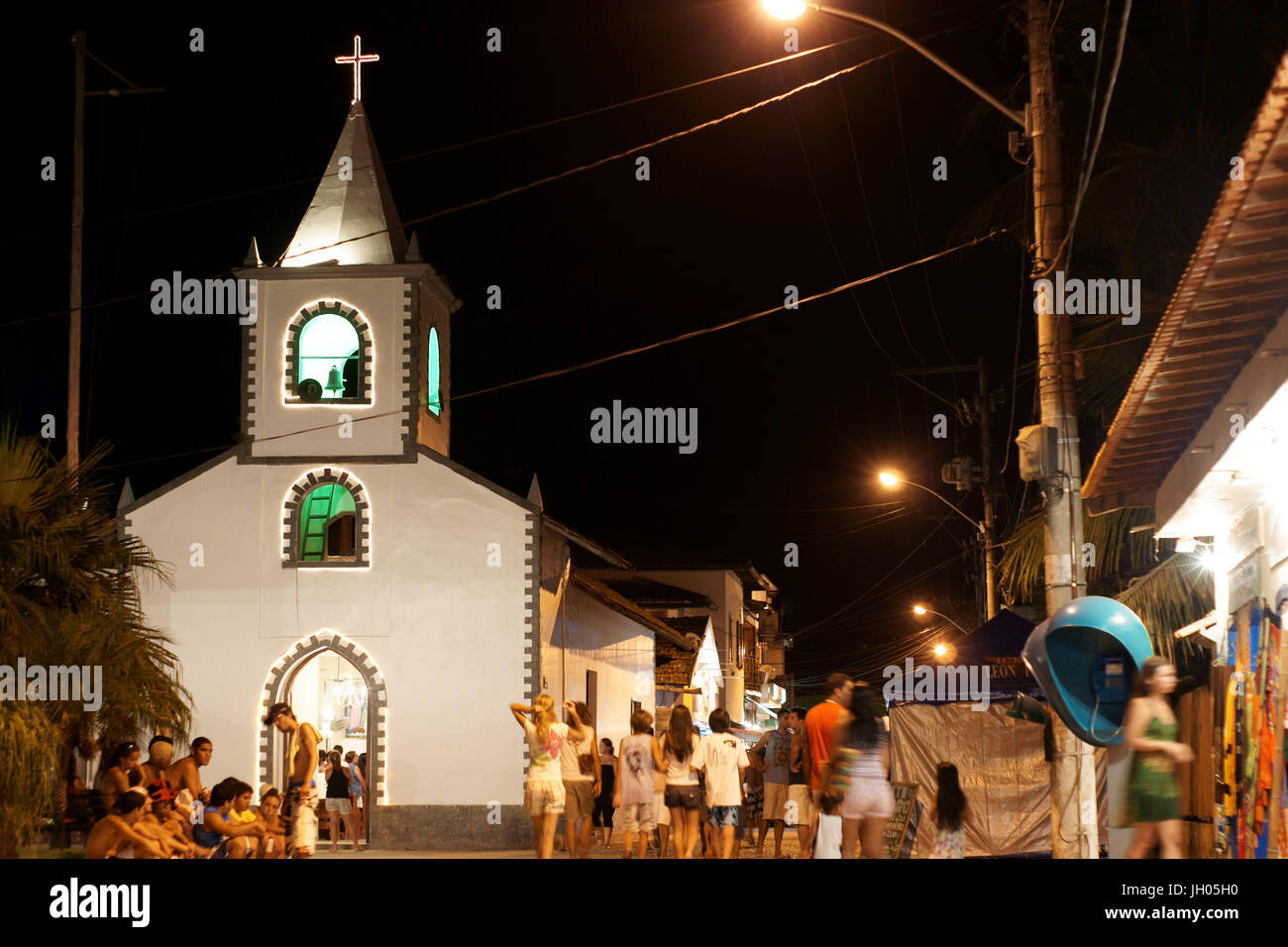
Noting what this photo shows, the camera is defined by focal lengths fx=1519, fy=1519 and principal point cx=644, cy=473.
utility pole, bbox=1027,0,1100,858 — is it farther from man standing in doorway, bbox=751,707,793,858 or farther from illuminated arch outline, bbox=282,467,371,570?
illuminated arch outline, bbox=282,467,371,570

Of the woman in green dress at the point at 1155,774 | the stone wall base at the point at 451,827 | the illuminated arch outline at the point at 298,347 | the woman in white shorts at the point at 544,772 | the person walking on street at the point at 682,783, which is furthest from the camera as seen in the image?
the illuminated arch outline at the point at 298,347

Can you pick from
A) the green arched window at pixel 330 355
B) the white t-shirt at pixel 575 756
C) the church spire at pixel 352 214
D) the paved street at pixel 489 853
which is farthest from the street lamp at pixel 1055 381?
the green arched window at pixel 330 355

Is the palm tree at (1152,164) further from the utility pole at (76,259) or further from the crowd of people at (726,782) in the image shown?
the utility pole at (76,259)

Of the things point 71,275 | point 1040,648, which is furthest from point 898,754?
point 71,275

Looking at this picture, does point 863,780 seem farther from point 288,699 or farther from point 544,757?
point 288,699

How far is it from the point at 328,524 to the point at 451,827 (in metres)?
5.62

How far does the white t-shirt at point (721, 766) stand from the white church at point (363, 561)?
9.25 m

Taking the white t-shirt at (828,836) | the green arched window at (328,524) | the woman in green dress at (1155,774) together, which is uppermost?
the green arched window at (328,524)

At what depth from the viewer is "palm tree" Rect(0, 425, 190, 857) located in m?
14.5

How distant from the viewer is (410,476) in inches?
1022

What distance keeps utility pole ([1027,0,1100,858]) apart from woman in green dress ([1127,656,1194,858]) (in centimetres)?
311

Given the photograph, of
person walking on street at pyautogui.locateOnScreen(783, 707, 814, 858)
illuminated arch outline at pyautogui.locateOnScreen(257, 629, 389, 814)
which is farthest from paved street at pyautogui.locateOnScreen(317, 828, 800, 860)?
person walking on street at pyautogui.locateOnScreen(783, 707, 814, 858)

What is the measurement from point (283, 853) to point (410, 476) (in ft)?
35.7

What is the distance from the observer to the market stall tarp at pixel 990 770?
2080 cm
